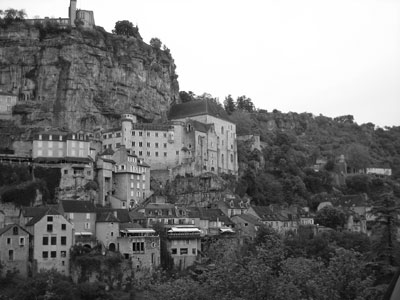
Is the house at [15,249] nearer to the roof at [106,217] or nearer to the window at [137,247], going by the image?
the roof at [106,217]

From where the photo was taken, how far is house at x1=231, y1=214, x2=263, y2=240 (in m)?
69.4

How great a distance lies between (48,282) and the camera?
49969mm

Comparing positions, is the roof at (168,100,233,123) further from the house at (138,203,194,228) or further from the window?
the window

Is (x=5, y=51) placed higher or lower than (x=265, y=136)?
higher

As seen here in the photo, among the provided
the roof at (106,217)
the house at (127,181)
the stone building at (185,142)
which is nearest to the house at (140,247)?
the roof at (106,217)

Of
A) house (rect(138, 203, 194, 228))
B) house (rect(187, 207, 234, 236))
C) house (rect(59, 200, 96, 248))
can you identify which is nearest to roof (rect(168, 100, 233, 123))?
house (rect(187, 207, 234, 236))

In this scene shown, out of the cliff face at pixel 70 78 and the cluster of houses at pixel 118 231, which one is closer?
A: the cluster of houses at pixel 118 231

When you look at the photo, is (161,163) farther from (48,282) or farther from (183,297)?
(183,297)

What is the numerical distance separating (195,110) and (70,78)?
62.5 ft

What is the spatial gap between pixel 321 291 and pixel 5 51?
75.6 m

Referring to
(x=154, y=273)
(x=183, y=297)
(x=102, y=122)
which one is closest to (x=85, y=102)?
(x=102, y=122)

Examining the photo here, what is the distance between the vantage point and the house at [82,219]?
58.7 m

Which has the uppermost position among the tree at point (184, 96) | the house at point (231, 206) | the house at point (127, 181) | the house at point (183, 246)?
the tree at point (184, 96)

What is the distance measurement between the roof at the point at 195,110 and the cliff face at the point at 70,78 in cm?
358
